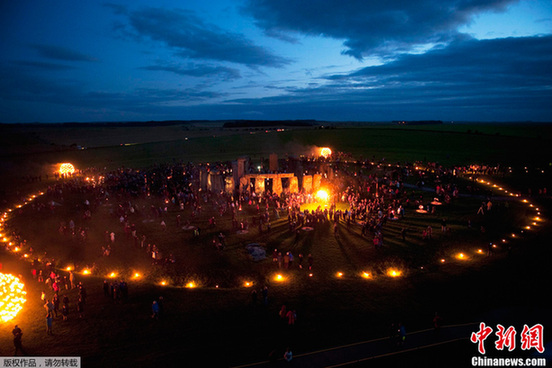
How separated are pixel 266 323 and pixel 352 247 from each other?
896 centimetres

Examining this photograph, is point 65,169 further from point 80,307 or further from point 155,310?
point 155,310

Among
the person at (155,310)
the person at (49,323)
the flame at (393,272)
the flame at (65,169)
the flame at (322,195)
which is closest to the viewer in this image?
the person at (49,323)

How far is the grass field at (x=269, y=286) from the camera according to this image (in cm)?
1121

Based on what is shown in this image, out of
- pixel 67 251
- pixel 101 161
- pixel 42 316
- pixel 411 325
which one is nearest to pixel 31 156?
pixel 101 161

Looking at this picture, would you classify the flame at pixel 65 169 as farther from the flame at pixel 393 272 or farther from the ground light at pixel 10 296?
the flame at pixel 393 272

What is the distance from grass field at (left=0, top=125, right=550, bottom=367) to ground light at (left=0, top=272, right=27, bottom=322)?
364 millimetres

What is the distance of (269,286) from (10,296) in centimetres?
1128

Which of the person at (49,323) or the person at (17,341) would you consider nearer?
the person at (17,341)

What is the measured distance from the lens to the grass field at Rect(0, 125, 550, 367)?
11.2 metres

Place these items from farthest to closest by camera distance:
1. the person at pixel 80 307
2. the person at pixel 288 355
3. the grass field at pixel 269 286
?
1. the person at pixel 80 307
2. the grass field at pixel 269 286
3. the person at pixel 288 355

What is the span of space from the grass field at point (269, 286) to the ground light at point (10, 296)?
36cm

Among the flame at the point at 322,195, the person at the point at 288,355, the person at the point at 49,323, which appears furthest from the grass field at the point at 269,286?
the flame at the point at 322,195

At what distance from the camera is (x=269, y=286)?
1515 cm

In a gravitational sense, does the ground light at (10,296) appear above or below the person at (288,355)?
above
